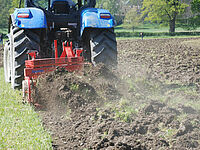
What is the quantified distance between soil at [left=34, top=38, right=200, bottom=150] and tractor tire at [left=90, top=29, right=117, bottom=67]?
0.35m

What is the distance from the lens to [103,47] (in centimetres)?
602

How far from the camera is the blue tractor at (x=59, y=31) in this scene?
5543mm

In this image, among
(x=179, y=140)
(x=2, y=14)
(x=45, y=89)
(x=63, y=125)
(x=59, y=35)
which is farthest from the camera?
(x=2, y=14)

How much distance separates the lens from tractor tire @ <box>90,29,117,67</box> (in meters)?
6.00

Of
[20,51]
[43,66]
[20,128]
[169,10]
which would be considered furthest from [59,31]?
[169,10]

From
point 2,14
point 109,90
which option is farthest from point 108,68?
point 2,14

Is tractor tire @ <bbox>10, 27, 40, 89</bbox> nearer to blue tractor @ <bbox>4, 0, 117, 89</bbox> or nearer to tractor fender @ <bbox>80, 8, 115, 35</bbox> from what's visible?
blue tractor @ <bbox>4, 0, 117, 89</bbox>

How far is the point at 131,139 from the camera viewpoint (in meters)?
3.27

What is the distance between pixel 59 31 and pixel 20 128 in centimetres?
312

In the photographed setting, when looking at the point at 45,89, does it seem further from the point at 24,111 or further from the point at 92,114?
the point at 92,114

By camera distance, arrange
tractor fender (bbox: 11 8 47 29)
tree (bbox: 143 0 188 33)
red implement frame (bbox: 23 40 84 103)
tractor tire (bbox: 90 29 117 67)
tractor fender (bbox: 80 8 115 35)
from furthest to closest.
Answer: tree (bbox: 143 0 188 33) → tractor tire (bbox: 90 29 117 67) → tractor fender (bbox: 80 8 115 35) → tractor fender (bbox: 11 8 47 29) → red implement frame (bbox: 23 40 84 103)

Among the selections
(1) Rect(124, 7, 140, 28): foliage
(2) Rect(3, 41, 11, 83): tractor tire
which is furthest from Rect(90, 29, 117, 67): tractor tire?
(1) Rect(124, 7, 140, 28): foliage

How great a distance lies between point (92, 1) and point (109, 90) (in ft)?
8.72

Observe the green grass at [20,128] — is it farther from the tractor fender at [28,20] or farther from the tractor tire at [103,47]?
the tractor tire at [103,47]
